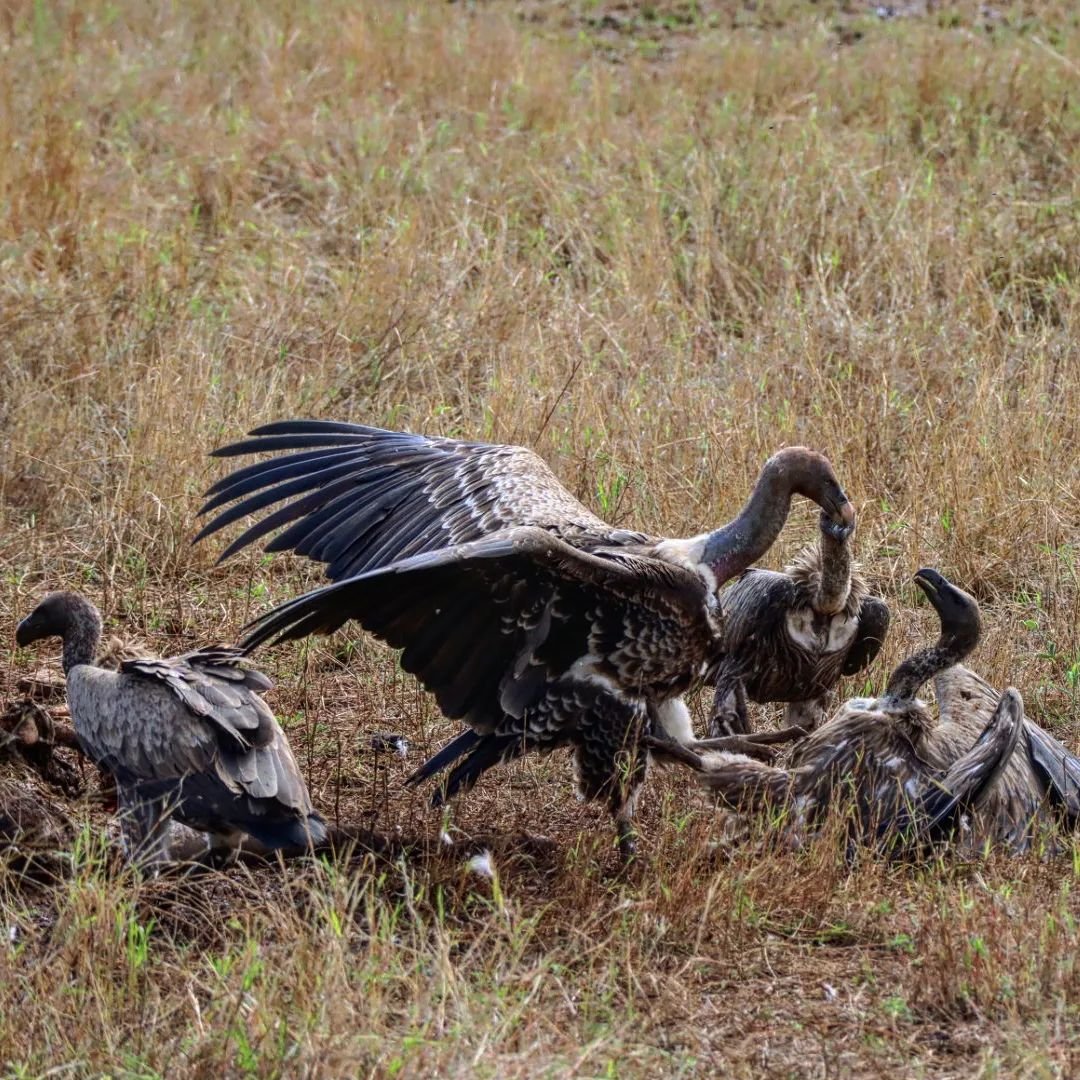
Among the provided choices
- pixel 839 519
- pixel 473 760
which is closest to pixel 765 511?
pixel 839 519

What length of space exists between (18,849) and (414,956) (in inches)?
40.6

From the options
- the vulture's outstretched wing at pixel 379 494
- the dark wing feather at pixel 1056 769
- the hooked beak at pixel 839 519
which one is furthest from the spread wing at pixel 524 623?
the dark wing feather at pixel 1056 769

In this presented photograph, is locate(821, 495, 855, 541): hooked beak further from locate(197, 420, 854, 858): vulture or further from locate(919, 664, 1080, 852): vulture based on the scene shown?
locate(919, 664, 1080, 852): vulture

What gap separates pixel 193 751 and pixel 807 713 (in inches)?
81.4

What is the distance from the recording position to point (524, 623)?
4617mm

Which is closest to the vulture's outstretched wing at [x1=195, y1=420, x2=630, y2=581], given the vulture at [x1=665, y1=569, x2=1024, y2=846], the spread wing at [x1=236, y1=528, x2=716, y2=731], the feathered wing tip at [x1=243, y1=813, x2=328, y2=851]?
the spread wing at [x1=236, y1=528, x2=716, y2=731]

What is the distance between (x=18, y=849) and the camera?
14.1ft

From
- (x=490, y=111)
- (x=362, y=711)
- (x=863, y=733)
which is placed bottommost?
(x=362, y=711)

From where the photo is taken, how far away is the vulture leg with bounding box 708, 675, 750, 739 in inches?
216

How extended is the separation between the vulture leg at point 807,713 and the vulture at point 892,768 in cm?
52

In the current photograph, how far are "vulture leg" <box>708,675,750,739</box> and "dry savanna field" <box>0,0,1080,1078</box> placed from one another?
0.37 meters

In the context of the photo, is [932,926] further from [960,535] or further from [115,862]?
[960,535]

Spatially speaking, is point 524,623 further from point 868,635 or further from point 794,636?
point 868,635

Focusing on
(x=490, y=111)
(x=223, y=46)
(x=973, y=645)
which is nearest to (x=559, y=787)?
(x=973, y=645)
